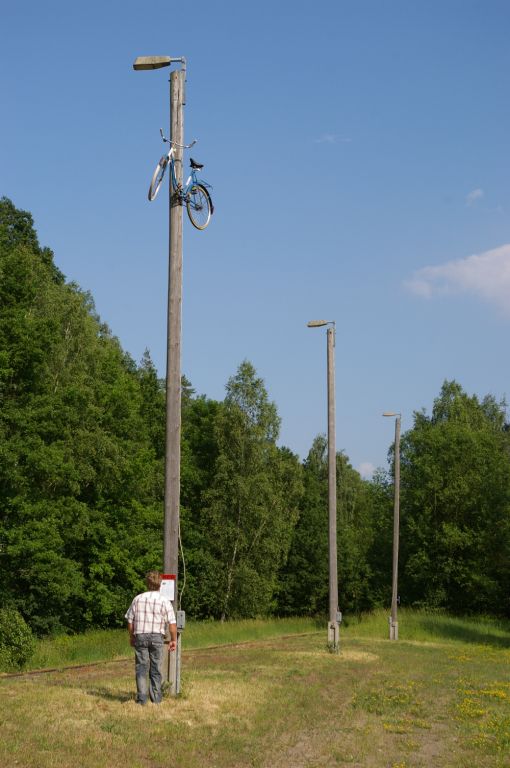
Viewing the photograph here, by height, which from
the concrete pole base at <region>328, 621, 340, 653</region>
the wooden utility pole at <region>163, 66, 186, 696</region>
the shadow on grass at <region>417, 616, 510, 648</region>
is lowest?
the shadow on grass at <region>417, 616, 510, 648</region>

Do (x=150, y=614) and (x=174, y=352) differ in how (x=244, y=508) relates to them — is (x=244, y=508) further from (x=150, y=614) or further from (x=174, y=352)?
(x=150, y=614)

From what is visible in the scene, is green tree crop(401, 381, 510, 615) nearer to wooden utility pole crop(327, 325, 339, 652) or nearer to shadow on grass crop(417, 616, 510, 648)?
shadow on grass crop(417, 616, 510, 648)

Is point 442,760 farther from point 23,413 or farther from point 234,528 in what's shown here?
point 234,528

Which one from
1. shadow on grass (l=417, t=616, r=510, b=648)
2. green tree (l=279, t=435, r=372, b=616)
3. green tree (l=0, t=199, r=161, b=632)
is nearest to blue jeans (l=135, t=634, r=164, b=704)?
green tree (l=0, t=199, r=161, b=632)

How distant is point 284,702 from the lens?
1341 cm

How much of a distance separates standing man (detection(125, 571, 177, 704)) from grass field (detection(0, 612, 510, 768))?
0.29 m

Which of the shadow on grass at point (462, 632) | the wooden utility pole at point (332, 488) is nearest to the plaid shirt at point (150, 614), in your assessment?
the wooden utility pole at point (332, 488)

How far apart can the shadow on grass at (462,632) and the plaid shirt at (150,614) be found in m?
29.2

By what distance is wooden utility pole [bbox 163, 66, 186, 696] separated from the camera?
13.8 metres

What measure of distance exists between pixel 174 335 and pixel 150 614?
460 centimetres

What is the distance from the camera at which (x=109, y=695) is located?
12.5 m

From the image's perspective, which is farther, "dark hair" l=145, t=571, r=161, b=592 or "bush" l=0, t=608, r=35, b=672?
"bush" l=0, t=608, r=35, b=672

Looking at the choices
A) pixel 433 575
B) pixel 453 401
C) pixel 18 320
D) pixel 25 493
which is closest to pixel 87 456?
pixel 25 493

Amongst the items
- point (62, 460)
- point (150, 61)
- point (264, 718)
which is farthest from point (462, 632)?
point (150, 61)
